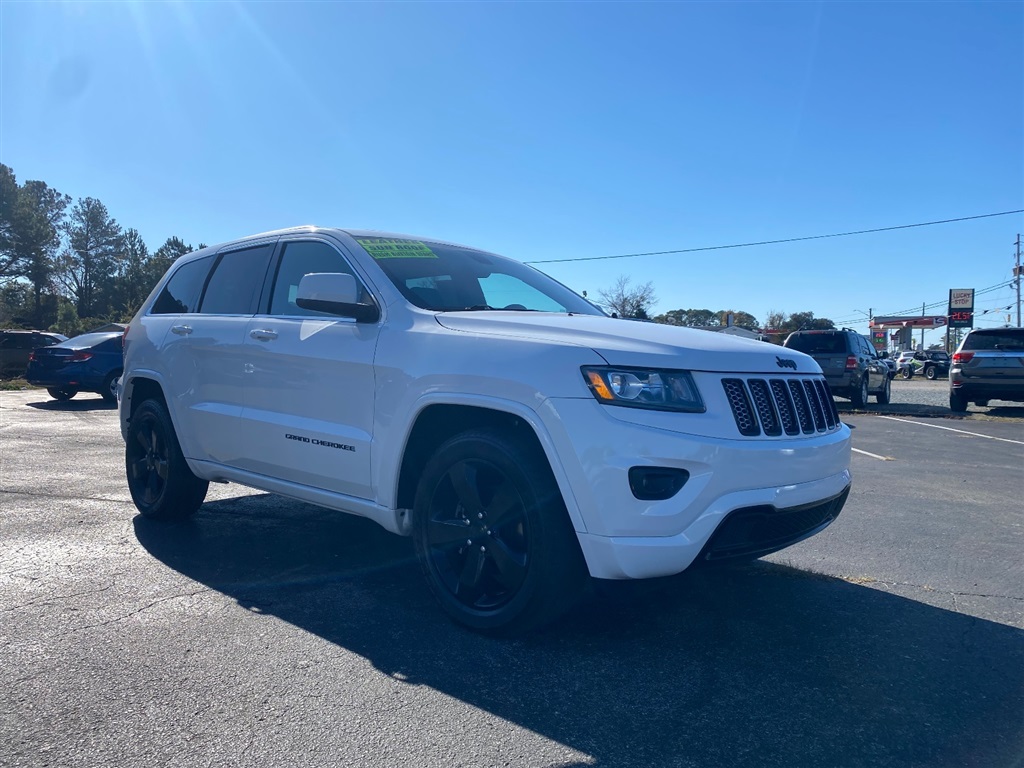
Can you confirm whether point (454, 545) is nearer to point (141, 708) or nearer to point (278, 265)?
point (141, 708)

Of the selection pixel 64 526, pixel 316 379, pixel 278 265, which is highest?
pixel 278 265

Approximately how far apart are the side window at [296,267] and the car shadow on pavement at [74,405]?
37.5 ft

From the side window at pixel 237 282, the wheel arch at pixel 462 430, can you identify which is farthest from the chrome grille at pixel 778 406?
the side window at pixel 237 282

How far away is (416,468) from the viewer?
3.81 m

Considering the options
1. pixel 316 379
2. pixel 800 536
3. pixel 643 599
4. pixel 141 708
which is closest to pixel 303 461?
pixel 316 379

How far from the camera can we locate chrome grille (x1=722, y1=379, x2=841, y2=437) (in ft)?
10.6

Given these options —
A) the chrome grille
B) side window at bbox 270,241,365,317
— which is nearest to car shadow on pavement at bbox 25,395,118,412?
side window at bbox 270,241,365,317

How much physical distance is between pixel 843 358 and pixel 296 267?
1375 cm

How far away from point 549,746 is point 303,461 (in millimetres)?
2178

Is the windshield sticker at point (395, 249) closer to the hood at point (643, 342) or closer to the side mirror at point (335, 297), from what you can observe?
the side mirror at point (335, 297)

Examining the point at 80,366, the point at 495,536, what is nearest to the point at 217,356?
the point at 495,536

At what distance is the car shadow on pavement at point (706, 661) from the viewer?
2613mm

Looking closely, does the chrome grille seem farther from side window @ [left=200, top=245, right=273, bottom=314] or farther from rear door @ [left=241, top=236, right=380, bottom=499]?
side window @ [left=200, top=245, right=273, bottom=314]

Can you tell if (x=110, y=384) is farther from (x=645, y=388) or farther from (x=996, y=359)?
(x=996, y=359)
